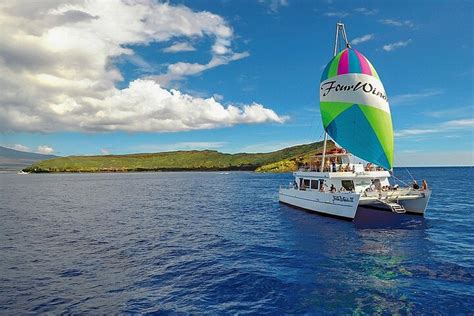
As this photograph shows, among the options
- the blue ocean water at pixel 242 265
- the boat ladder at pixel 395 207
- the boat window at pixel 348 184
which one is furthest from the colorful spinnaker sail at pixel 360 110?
the blue ocean water at pixel 242 265

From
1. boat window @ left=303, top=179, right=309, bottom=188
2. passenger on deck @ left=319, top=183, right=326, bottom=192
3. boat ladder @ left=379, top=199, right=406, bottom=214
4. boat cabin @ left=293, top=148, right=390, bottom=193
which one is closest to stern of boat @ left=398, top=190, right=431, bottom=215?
boat cabin @ left=293, top=148, right=390, bottom=193

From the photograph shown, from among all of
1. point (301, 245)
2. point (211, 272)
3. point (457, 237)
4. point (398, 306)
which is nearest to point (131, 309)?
point (211, 272)

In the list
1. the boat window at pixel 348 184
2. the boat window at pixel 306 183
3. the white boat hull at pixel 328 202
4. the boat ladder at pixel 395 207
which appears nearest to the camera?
the boat ladder at pixel 395 207

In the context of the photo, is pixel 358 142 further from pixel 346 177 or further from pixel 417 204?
pixel 417 204

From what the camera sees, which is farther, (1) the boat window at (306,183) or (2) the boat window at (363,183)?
(1) the boat window at (306,183)

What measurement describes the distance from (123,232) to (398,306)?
77.0ft

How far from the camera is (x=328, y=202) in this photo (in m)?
34.2

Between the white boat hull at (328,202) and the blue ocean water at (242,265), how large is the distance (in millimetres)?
1092

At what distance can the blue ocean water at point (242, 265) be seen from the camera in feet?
47.8

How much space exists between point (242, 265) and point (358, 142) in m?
20.4

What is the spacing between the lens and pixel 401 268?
18.8 m

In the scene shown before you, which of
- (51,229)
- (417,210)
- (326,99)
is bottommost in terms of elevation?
(51,229)

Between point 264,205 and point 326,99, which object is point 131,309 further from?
point 264,205

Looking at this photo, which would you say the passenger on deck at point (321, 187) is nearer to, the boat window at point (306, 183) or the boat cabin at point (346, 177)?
the boat cabin at point (346, 177)
